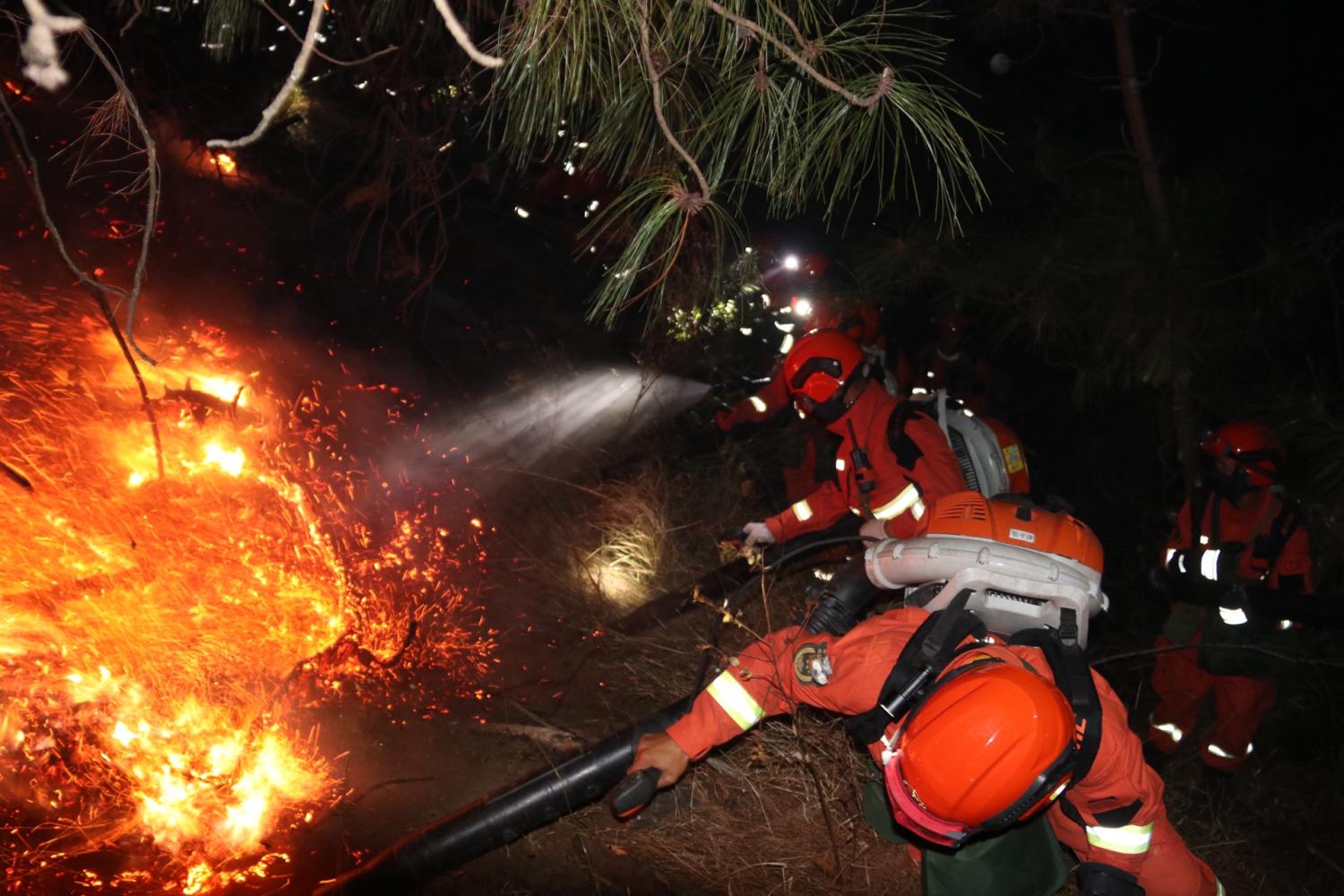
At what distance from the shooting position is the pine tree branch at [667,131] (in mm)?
1785

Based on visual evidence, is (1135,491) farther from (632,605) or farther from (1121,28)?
(632,605)

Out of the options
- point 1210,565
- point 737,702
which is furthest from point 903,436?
point 1210,565

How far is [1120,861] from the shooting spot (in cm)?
243

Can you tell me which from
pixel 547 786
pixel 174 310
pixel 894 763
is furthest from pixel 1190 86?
pixel 174 310

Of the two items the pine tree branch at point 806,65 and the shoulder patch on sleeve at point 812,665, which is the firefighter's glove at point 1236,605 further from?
the pine tree branch at point 806,65

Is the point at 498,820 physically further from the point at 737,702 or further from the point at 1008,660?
the point at 1008,660

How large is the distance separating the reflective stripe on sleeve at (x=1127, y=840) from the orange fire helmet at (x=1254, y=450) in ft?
11.1

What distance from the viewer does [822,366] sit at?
14.9ft

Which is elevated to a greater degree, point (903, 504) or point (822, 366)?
point (822, 366)

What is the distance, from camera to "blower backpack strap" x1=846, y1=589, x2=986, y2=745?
7.81 ft

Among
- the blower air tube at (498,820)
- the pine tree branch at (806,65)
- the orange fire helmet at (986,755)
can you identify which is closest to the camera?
the pine tree branch at (806,65)

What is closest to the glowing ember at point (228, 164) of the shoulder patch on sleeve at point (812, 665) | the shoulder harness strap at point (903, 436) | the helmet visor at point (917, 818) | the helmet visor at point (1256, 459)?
the shoulder harness strap at point (903, 436)

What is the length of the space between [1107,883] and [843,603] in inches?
47.5

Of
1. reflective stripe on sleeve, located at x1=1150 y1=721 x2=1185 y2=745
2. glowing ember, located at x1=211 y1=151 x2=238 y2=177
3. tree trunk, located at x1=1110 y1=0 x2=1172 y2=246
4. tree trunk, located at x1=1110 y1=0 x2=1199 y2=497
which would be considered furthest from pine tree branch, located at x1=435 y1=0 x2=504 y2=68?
glowing ember, located at x1=211 y1=151 x2=238 y2=177
